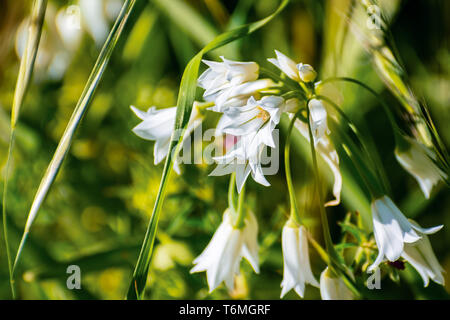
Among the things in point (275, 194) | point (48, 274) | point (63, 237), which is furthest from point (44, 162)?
point (275, 194)

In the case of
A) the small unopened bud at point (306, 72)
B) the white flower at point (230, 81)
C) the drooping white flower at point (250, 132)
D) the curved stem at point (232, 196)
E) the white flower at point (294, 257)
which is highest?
the white flower at point (230, 81)

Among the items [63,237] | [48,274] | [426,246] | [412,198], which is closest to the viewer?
[426,246]

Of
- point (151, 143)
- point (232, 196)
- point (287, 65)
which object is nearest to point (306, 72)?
point (287, 65)

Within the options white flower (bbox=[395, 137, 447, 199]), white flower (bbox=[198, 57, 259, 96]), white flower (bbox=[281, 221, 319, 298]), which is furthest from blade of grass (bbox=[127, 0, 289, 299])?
white flower (bbox=[395, 137, 447, 199])

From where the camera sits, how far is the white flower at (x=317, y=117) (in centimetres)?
40

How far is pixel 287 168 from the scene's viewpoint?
43cm

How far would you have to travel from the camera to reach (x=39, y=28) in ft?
1.47

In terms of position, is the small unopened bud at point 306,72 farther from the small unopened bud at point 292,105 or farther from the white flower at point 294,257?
the white flower at point 294,257

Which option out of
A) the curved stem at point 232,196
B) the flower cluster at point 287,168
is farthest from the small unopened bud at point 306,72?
the curved stem at point 232,196

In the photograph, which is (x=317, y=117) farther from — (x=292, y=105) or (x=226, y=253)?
(x=226, y=253)

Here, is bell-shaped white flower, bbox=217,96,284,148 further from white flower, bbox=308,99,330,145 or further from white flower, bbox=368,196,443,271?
white flower, bbox=368,196,443,271

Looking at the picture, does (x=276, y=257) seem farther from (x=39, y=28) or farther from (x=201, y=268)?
(x=39, y=28)

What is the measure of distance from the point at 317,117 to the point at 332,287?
0.19m
